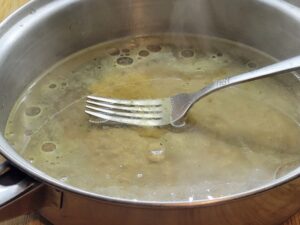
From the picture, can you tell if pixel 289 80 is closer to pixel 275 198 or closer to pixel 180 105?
pixel 180 105

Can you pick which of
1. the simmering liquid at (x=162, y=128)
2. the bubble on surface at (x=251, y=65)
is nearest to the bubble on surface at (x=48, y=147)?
the simmering liquid at (x=162, y=128)

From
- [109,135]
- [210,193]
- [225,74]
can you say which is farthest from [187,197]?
[225,74]

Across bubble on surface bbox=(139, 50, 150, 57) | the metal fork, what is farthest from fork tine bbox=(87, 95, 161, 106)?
bubble on surface bbox=(139, 50, 150, 57)

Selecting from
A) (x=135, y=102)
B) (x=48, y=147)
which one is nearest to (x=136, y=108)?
(x=135, y=102)

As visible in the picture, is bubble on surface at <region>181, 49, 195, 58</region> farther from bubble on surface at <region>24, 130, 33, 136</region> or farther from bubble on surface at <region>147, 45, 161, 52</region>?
bubble on surface at <region>24, 130, 33, 136</region>

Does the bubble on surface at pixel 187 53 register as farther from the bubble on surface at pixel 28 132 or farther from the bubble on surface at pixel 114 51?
the bubble on surface at pixel 28 132

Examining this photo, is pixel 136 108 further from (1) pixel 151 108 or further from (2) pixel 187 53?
(2) pixel 187 53
